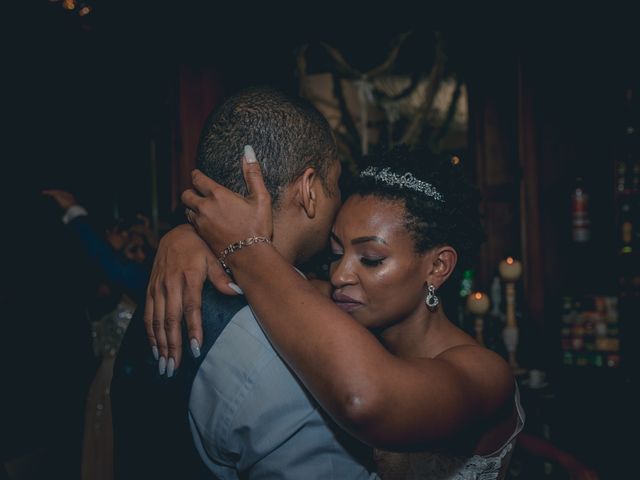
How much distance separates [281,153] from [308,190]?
0.11m

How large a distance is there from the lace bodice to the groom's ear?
891 mm

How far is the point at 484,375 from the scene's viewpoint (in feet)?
4.49

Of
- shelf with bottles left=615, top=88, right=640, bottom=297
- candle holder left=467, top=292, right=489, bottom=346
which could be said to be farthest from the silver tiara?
shelf with bottles left=615, top=88, right=640, bottom=297

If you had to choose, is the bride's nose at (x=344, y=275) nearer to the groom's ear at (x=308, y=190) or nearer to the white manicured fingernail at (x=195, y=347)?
the groom's ear at (x=308, y=190)

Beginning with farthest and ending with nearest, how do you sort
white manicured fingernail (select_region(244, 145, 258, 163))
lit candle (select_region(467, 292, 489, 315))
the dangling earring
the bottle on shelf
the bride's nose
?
the bottle on shelf
lit candle (select_region(467, 292, 489, 315))
the dangling earring
the bride's nose
white manicured fingernail (select_region(244, 145, 258, 163))

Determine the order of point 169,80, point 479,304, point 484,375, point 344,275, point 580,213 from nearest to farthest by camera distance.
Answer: point 484,375 → point 344,275 → point 479,304 → point 580,213 → point 169,80

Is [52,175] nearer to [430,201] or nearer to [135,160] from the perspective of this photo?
[135,160]

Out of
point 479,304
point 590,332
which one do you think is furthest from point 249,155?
point 590,332

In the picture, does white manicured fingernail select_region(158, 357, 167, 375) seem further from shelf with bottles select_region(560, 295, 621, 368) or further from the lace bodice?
shelf with bottles select_region(560, 295, 621, 368)

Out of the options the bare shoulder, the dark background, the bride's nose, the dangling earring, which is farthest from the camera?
the dark background

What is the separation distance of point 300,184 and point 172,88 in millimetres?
3900

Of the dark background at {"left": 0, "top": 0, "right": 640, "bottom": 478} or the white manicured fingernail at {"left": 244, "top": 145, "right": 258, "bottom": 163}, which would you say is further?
the dark background at {"left": 0, "top": 0, "right": 640, "bottom": 478}

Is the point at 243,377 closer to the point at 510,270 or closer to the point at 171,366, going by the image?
the point at 171,366

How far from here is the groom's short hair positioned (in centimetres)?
124
